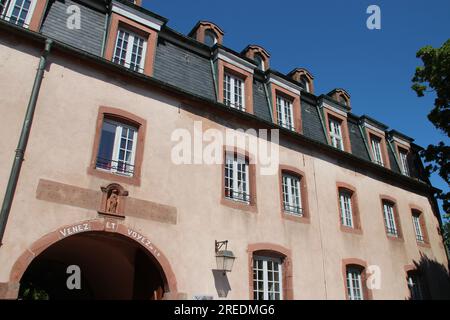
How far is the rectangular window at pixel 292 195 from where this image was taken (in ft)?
38.9

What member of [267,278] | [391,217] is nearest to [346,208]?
[391,217]

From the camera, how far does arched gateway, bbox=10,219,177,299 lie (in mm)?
7699

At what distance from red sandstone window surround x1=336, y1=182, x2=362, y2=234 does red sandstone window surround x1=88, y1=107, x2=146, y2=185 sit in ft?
24.7

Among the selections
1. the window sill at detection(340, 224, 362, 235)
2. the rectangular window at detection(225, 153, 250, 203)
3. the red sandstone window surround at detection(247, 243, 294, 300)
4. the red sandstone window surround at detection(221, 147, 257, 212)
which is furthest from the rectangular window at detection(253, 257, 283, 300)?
the window sill at detection(340, 224, 362, 235)

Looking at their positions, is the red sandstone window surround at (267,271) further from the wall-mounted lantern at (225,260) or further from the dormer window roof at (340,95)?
the dormer window roof at (340,95)

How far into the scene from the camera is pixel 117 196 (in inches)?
331

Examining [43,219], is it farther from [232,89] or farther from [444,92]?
[444,92]

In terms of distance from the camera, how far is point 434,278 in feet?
50.7

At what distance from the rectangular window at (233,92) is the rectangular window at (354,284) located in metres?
6.47

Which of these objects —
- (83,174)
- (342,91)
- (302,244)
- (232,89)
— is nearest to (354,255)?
(302,244)

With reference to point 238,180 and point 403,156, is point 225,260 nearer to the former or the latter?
point 238,180

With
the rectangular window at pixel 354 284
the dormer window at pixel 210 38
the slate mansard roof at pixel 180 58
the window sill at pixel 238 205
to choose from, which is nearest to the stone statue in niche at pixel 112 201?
the window sill at pixel 238 205

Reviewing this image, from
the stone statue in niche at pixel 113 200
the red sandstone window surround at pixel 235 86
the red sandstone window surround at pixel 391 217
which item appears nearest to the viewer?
the stone statue in niche at pixel 113 200
